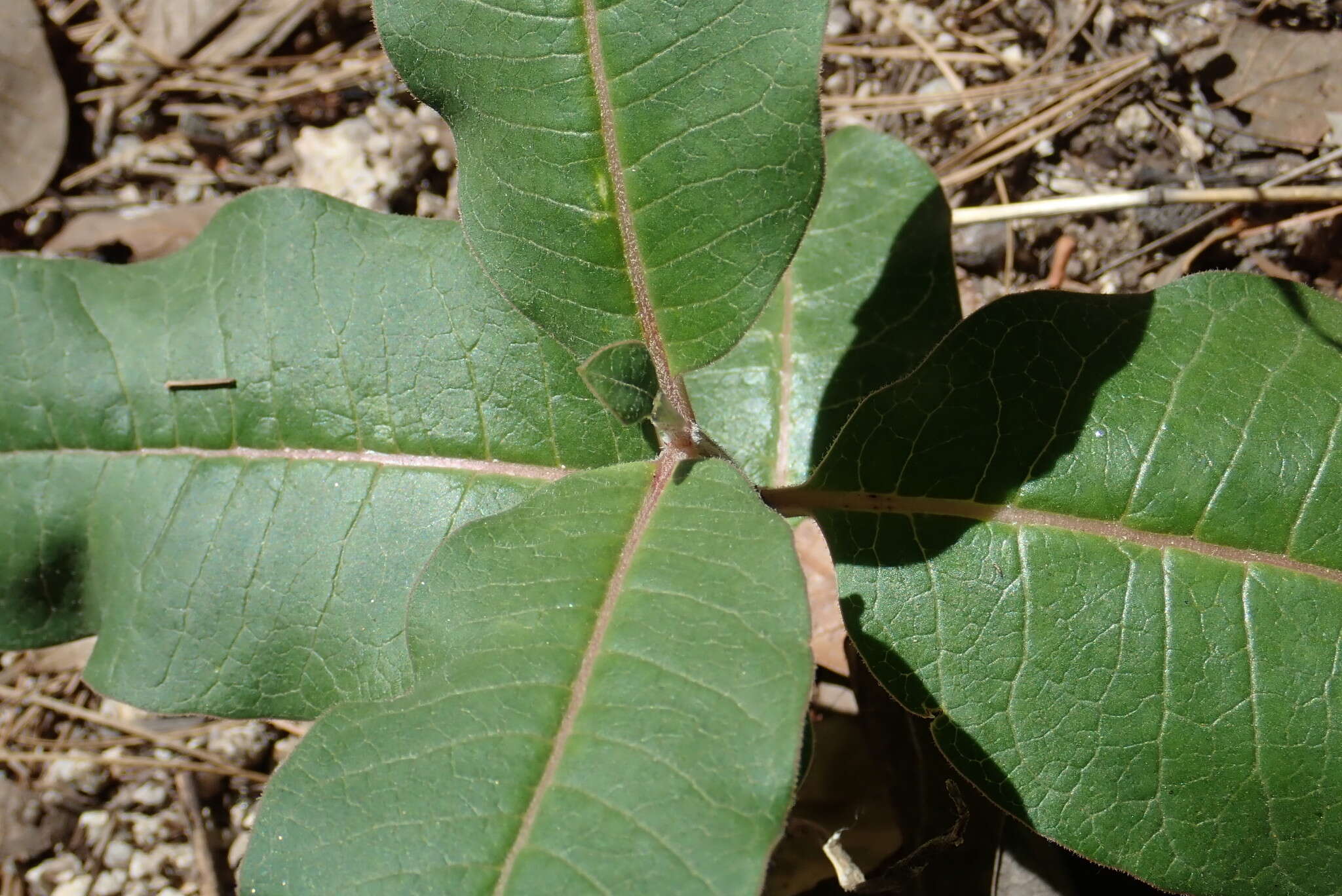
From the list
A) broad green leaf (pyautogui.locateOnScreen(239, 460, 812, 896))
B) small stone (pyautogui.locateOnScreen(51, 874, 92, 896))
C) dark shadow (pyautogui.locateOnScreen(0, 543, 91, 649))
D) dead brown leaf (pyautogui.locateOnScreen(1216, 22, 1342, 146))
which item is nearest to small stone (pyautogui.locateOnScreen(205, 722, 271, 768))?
Result: small stone (pyautogui.locateOnScreen(51, 874, 92, 896))

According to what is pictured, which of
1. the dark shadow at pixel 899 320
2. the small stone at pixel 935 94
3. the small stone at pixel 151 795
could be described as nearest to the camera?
the dark shadow at pixel 899 320

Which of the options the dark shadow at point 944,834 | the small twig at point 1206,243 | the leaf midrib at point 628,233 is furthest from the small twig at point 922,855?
the small twig at point 1206,243

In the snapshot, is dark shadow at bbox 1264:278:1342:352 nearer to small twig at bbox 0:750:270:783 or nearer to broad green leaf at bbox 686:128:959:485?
broad green leaf at bbox 686:128:959:485

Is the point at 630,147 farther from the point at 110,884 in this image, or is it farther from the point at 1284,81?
the point at 110,884

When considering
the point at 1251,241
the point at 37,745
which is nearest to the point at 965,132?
the point at 1251,241

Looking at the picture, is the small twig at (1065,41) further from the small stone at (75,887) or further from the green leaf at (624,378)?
the small stone at (75,887)

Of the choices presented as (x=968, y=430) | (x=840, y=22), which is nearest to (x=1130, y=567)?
(x=968, y=430)

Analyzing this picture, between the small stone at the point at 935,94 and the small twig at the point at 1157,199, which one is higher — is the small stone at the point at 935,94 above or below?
above
